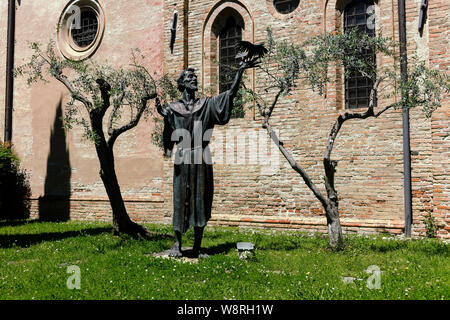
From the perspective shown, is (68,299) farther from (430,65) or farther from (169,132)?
(430,65)

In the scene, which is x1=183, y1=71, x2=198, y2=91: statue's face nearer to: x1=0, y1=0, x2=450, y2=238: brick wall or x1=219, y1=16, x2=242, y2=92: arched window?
x1=0, y1=0, x2=450, y2=238: brick wall

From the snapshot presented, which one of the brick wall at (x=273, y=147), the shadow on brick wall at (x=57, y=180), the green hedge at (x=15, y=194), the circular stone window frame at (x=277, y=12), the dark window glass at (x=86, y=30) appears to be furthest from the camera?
the green hedge at (x=15, y=194)

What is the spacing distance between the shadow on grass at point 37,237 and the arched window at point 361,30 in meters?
6.64

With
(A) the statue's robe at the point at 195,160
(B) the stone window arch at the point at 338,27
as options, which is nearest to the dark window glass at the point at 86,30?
(B) the stone window arch at the point at 338,27

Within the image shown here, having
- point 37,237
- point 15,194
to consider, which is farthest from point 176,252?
point 15,194

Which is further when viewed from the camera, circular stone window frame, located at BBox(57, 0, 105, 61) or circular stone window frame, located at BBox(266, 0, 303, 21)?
circular stone window frame, located at BBox(57, 0, 105, 61)

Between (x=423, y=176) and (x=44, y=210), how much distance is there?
38.6ft

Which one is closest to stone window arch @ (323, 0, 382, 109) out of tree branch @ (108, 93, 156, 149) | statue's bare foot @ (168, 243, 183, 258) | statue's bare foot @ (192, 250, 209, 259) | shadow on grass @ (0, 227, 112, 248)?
tree branch @ (108, 93, 156, 149)

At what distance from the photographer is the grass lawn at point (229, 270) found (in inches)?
162

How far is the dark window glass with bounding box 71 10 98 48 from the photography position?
524 inches

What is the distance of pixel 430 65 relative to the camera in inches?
317

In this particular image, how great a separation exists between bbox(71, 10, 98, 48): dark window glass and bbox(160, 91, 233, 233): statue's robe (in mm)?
9347

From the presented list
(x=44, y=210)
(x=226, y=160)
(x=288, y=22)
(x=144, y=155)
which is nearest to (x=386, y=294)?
(x=226, y=160)

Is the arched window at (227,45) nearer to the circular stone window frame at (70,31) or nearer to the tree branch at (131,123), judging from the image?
the tree branch at (131,123)
